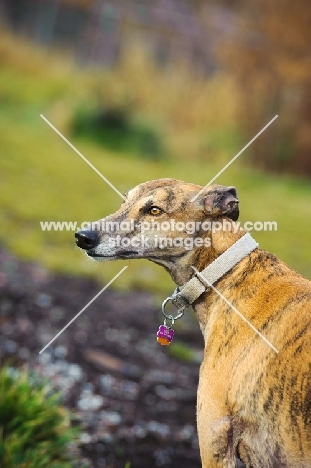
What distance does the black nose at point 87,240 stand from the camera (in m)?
3.41

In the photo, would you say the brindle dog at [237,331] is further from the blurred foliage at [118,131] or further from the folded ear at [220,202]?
→ the blurred foliage at [118,131]

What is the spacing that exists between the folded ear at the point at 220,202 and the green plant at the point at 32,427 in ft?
5.11

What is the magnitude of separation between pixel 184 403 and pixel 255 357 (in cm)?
241

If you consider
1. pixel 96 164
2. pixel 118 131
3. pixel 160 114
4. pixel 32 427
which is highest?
pixel 160 114

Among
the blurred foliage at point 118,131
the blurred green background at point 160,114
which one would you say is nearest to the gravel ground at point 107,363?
the blurred green background at point 160,114

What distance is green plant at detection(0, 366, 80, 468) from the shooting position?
12.0 ft

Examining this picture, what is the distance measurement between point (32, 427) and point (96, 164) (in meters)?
8.81

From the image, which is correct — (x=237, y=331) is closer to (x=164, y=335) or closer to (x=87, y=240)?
(x=164, y=335)

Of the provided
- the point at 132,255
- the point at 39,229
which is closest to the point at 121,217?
the point at 132,255

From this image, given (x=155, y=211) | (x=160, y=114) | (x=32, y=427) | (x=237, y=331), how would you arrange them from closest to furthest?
(x=237, y=331), (x=155, y=211), (x=32, y=427), (x=160, y=114)

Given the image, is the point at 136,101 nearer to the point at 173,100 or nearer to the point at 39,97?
the point at 173,100

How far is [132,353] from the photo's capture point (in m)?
5.95

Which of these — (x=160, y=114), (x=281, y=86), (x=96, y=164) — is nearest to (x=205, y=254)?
(x=96, y=164)

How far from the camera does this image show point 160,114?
52.2 ft
